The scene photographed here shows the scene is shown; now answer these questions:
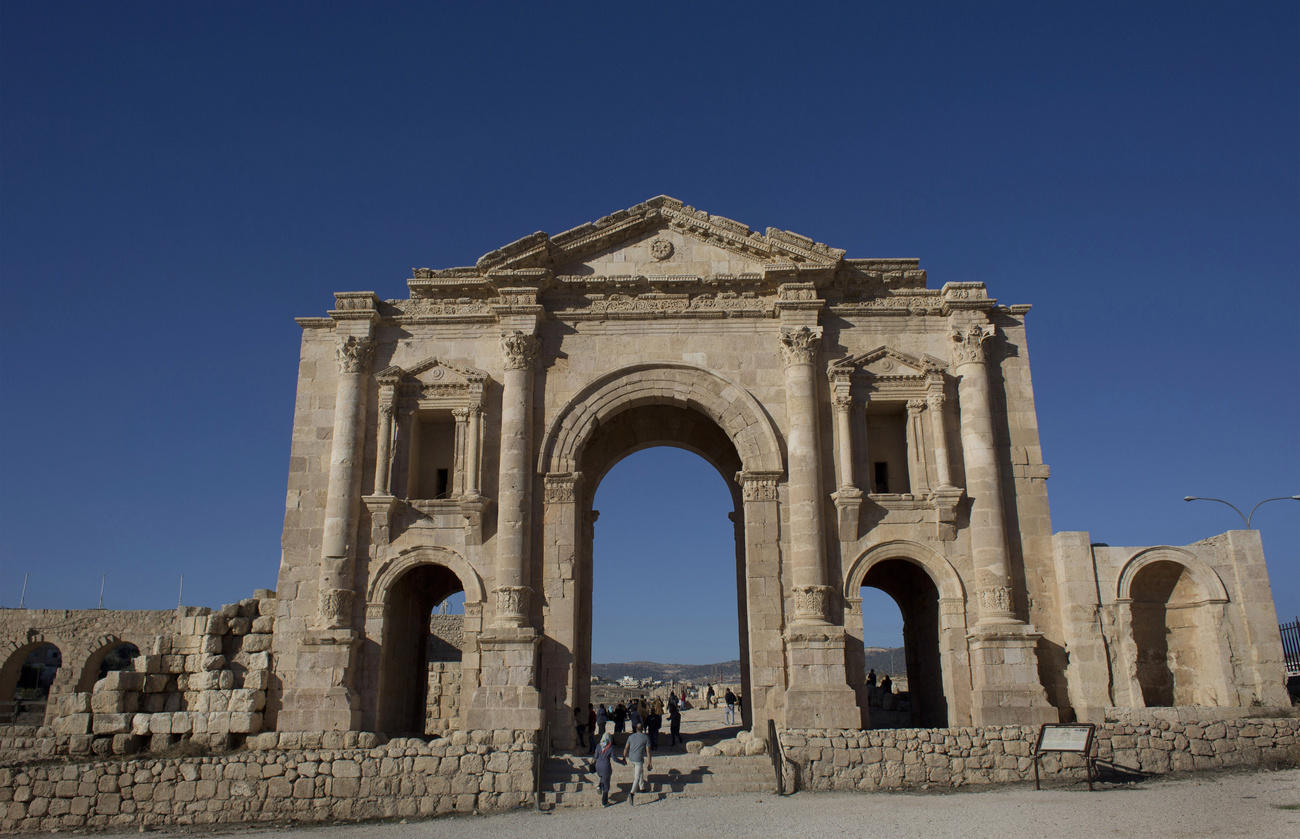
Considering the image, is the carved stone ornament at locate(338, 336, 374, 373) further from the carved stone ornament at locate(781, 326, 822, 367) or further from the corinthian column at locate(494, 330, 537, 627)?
the carved stone ornament at locate(781, 326, 822, 367)

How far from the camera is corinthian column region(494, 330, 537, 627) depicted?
701 inches

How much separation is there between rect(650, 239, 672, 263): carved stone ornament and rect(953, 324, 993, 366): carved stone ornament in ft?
20.2

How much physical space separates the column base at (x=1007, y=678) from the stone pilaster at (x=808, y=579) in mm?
2308

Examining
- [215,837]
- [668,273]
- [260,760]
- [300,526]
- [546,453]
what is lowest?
[215,837]

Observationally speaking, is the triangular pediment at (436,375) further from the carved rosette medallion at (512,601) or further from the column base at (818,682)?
the column base at (818,682)

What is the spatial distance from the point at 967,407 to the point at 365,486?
12.1 metres

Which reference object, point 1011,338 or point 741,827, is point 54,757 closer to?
point 741,827

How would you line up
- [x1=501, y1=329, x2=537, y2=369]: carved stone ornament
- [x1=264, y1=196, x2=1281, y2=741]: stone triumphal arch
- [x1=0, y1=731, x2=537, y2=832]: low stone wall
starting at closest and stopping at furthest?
[x1=0, y1=731, x2=537, y2=832]: low stone wall, [x1=264, y1=196, x2=1281, y2=741]: stone triumphal arch, [x1=501, y1=329, x2=537, y2=369]: carved stone ornament

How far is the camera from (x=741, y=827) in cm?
1251

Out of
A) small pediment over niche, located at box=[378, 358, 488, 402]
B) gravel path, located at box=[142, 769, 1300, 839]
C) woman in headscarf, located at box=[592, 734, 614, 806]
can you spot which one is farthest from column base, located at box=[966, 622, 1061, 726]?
small pediment over niche, located at box=[378, 358, 488, 402]

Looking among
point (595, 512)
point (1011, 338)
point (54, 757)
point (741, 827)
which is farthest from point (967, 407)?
point (54, 757)

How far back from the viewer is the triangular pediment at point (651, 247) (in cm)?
2002

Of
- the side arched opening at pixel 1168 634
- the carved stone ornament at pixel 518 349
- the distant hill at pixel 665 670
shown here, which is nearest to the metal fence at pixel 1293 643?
the side arched opening at pixel 1168 634

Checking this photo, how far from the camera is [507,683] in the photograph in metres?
17.2
